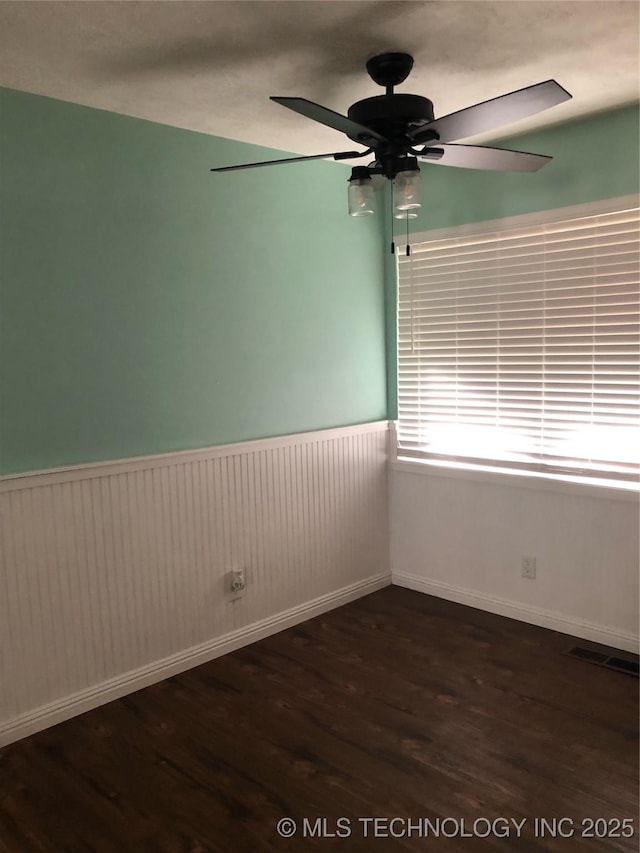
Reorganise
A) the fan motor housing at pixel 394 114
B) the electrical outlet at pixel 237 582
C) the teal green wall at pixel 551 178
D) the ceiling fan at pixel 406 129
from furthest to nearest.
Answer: the electrical outlet at pixel 237 582 → the teal green wall at pixel 551 178 → the fan motor housing at pixel 394 114 → the ceiling fan at pixel 406 129

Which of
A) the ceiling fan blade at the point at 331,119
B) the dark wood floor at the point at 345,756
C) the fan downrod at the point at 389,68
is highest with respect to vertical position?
Result: the fan downrod at the point at 389,68

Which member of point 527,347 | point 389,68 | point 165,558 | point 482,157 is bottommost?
point 165,558

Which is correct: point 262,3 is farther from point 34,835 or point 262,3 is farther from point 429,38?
point 34,835

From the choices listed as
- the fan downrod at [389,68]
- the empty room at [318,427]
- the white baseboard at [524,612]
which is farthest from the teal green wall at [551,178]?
the white baseboard at [524,612]

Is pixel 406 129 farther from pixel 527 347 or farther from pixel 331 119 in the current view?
pixel 527 347

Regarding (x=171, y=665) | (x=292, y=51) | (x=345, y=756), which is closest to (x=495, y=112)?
(x=292, y=51)

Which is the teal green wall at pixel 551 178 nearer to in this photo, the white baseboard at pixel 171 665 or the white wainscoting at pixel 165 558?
the white wainscoting at pixel 165 558

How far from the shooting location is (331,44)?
215cm

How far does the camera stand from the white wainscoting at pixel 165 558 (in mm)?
2613

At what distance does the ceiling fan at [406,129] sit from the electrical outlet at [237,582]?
6.00 feet

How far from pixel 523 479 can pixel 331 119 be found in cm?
220

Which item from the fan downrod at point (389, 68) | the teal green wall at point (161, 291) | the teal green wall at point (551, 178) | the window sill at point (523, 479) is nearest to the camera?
the fan downrod at point (389, 68)

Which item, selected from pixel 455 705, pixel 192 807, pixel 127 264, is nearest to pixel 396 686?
pixel 455 705

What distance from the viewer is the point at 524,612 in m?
3.54
